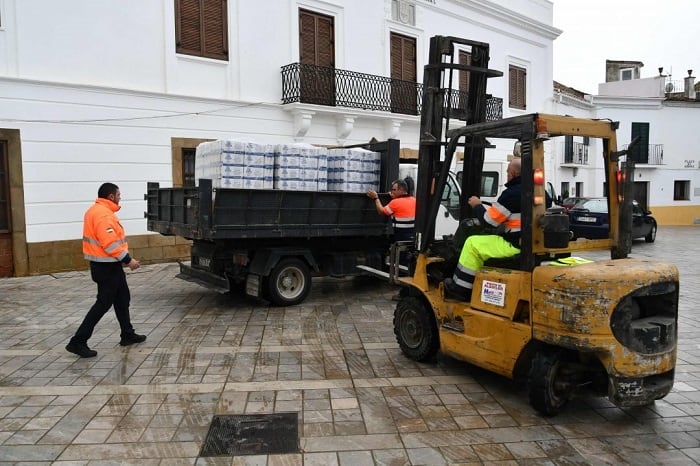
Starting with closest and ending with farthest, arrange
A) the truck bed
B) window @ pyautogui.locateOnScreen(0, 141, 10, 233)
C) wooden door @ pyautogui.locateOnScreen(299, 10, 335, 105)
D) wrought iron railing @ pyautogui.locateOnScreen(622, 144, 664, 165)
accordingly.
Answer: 1. the truck bed
2. window @ pyautogui.locateOnScreen(0, 141, 10, 233)
3. wooden door @ pyautogui.locateOnScreen(299, 10, 335, 105)
4. wrought iron railing @ pyautogui.locateOnScreen(622, 144, 664, 165)

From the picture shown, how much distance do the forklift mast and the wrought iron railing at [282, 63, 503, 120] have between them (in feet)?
24.7

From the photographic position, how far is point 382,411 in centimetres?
446

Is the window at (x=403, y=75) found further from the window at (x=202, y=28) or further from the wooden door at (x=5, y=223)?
the wooden door at (x=5, y=223)

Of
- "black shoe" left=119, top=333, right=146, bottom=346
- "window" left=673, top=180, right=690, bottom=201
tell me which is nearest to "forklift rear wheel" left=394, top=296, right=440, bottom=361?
"black shoe" left=119, top=333, right=146, bottom=346

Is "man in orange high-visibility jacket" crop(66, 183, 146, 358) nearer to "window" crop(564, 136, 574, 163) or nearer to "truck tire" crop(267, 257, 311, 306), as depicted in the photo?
"truck tire" crop(267, 257, 311, 306)

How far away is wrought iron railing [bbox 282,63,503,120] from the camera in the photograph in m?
14.0

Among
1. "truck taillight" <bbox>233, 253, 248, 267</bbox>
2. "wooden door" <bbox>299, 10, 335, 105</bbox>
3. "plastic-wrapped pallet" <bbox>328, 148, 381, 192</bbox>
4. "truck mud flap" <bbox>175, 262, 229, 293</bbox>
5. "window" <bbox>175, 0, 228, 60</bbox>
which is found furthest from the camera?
"wooden door" <bbox>299, 10, 335, 105</bbox>

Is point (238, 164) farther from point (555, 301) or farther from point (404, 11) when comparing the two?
point (404, 11)

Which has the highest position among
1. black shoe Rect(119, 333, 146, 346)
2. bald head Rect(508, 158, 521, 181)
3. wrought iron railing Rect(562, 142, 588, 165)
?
wrought iron railing Rect(562, 142, 588, 165)

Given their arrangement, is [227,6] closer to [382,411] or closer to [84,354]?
[84,354]

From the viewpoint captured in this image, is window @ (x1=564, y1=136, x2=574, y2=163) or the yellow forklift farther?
window @ (x1=564, y1=136, x2=574, y2=163)

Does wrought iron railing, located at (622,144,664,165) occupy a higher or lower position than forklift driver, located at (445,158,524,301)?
higher

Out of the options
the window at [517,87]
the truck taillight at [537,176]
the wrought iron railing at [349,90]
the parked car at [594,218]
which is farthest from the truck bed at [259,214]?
the window at [517,87]

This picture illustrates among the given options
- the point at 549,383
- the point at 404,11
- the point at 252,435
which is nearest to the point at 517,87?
the point at 404,11
